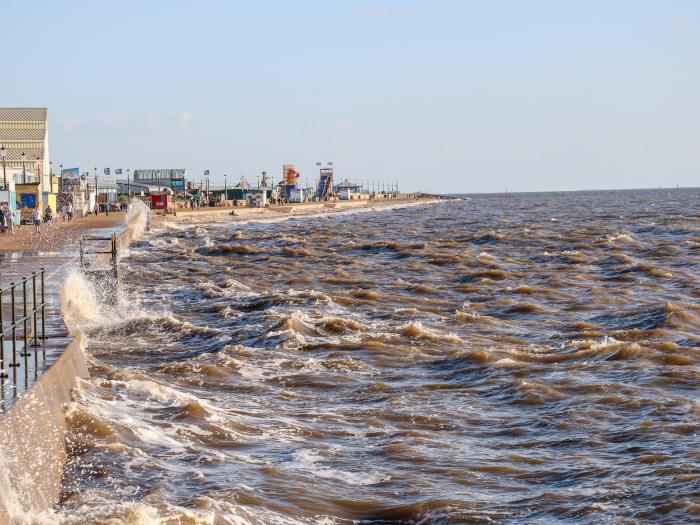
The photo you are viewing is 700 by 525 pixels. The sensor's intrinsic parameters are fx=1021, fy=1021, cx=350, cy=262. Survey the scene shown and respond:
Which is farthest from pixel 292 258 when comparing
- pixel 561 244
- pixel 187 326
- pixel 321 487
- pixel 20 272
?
pixel 321 487

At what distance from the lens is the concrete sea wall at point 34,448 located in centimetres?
908

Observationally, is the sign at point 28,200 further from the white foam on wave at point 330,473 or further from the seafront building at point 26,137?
the white foam on wave at point 330,473

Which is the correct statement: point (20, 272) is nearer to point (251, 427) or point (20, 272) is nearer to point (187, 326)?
point (187, 326)

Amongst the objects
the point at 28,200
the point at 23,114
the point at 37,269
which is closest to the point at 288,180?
the point at 23,114

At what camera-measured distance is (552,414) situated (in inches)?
567

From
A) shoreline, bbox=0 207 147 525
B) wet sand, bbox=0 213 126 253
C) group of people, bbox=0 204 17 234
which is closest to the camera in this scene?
shoreline, bbox=0 207 147 525

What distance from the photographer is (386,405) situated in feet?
49.2

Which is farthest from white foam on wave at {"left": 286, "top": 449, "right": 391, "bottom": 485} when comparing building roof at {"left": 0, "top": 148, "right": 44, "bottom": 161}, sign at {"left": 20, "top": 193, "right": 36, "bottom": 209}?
building roof at {"left": 0, "top": 148, "right": 44, "bottom": 161}

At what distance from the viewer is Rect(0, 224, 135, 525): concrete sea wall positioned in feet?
29.8

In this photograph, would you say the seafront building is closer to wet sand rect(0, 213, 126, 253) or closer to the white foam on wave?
wet sand rect(0, 213, 126, 253)

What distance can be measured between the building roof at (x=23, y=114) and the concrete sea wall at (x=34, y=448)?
110 m

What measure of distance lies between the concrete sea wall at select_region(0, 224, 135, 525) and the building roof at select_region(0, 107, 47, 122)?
4336 inches

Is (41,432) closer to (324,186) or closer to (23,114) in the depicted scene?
(23,114)

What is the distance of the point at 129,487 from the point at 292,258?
116 feet
